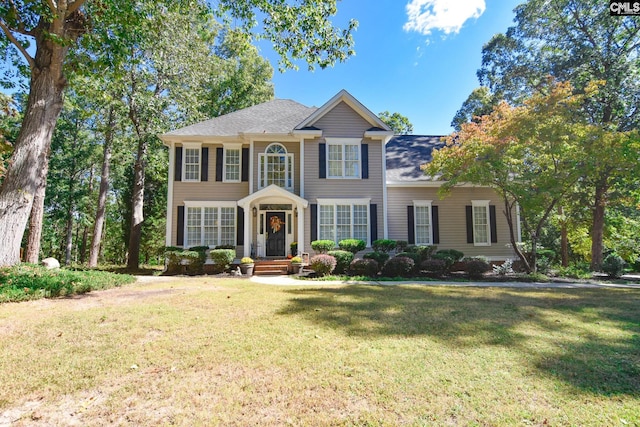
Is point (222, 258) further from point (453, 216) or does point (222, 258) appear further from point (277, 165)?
point (453, 216)

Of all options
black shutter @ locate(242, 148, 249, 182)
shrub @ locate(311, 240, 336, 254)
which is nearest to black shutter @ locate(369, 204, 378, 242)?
shrub @ locate(311, 240, 336, 254)

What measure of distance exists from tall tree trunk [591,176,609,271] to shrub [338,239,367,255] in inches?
470

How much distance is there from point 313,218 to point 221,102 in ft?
47.0

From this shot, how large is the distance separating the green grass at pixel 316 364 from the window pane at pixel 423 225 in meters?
8.88

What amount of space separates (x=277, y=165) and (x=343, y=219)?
407 cm

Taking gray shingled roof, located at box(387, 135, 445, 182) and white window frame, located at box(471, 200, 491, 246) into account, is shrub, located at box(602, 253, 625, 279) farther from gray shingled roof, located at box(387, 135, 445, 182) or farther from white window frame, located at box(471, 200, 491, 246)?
gray shingled roof, located at box(387, 135, 445, 182)

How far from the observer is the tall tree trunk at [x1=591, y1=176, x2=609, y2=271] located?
15.2m

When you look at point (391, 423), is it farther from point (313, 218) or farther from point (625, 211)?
point (625, 211)

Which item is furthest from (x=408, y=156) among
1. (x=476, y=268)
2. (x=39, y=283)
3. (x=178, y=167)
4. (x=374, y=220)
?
(x=39, y=283)

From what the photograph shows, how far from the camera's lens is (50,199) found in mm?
21328

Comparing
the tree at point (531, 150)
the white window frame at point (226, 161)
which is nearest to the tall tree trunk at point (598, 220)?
the tree at point (531, 150)

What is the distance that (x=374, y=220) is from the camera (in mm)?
14680

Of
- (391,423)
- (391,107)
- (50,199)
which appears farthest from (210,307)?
(391,107)

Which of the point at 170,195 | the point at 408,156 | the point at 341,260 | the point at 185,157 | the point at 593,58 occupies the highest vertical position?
the point at 593,58
